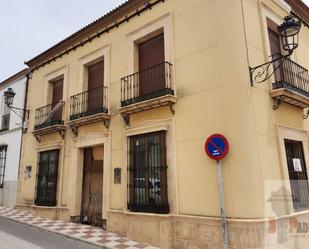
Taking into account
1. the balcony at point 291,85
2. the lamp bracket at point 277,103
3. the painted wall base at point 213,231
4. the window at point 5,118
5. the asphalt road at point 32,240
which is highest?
the window at point 5,118

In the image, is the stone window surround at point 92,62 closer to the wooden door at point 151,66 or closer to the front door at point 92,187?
the wooden door at point 151,66

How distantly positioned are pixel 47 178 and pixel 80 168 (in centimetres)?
170

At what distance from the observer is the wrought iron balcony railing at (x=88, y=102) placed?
27.3ft

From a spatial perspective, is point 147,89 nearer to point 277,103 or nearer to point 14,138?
point 277,103

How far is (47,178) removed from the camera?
9617 millimetres

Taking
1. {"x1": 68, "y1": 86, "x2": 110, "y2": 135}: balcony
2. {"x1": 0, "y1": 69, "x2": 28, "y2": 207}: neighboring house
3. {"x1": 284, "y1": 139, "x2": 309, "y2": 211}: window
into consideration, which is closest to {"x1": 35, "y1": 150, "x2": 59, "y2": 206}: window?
{"x1": 68, "y1": 86, "x2": 110, "y2": 135}: balcony

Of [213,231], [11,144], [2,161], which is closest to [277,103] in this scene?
[213,231]

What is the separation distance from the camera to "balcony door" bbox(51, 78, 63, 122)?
10.0m

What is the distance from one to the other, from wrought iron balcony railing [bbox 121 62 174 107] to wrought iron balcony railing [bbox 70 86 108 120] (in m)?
1.02

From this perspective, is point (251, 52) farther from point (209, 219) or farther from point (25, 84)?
point (25, 84)

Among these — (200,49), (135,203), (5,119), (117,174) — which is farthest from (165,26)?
(5,119)

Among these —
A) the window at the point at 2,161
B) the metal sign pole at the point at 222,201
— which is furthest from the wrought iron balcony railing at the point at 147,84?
the window at the point at 2,161

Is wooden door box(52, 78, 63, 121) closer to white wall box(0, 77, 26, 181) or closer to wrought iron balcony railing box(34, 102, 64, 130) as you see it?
wrought iron balcony railing box(34, 102, 64, 130)

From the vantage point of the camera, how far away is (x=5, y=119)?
1345 cm
